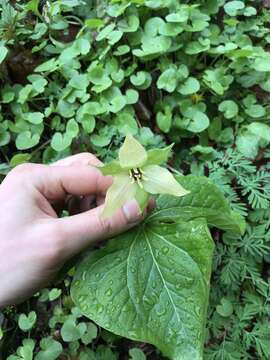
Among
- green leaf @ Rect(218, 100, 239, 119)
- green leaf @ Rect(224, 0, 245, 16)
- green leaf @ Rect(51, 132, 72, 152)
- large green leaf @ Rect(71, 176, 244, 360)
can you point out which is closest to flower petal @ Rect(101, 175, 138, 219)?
large green leaf @ Rect(71, 176, 244, 360)

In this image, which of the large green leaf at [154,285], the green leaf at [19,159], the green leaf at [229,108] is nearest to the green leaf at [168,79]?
the green leaf at [229,108]

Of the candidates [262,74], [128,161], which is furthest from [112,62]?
[128,161]

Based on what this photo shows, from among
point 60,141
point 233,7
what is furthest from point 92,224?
point 233,7

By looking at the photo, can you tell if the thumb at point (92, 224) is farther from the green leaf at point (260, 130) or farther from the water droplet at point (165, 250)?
the green leaf at point (260, 130)

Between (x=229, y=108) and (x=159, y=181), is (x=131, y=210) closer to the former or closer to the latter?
(x=159, y=181)

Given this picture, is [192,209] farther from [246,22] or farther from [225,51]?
[246,22]

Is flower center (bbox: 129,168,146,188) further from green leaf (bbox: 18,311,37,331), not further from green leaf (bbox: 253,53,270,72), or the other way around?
green leaf (bbox: 253,53,270,72)
